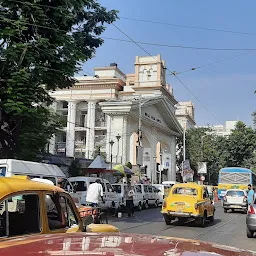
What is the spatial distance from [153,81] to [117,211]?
40.0m

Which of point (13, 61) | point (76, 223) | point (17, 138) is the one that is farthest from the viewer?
point (17, 138)

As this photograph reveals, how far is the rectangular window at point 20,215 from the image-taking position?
4.19 m

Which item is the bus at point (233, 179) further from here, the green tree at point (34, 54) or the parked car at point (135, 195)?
the green tree at point (34, 54)

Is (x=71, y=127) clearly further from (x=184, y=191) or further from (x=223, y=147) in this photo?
(x=184, y=191)

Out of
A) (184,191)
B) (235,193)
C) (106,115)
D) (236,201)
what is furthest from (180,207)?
(106,115)

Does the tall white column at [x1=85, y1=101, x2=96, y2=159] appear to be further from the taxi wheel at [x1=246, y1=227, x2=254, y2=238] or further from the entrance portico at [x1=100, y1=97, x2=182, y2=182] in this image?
the taxi wheel at [x1=246, y1=227, x2=254, y2=238]

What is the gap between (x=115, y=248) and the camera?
2.28 m

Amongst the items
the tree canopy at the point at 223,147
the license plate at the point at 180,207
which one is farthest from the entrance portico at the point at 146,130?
the license plate at the point at 180,207

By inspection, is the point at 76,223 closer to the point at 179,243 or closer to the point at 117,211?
the point at 179,243

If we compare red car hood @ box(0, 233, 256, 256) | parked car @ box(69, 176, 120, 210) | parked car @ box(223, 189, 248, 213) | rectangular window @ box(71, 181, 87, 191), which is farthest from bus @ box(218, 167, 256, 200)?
red car hood @ box(0, 233, 256, 256)

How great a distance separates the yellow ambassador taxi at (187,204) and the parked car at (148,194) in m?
10.7

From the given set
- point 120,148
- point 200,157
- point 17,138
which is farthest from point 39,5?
point 200,157

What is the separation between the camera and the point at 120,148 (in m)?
43.8

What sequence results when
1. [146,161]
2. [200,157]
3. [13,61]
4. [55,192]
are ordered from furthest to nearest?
[200,157] < [146,161] < [13,61] < [55,192]
